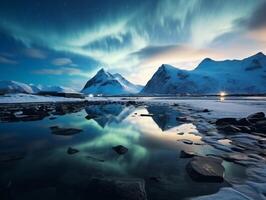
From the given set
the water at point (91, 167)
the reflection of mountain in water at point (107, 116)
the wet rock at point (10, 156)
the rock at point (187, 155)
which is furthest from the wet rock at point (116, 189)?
the reflection of mountain in water at point (107, 116)

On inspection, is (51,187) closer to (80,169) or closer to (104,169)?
(80,169)

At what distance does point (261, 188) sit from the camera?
5629 millimetres

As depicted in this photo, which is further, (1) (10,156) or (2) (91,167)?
(1) (10,156)

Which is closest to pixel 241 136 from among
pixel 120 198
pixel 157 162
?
pixel 157 162

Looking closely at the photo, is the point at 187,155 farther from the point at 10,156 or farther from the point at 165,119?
the point at 165,119

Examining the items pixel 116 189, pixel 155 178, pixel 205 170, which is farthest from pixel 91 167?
pixel 205 170

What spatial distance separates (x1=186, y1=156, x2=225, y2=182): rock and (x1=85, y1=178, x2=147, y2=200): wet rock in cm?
215

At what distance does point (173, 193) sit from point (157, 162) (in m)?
2.52

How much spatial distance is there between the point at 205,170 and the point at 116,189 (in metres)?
3.30

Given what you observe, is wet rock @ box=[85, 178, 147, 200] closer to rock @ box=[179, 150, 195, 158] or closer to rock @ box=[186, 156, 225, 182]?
rock @ box=[186, 156, 225, 182]

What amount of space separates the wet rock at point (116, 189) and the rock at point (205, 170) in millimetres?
2150

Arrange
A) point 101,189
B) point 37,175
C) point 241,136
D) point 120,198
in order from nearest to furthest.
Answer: point 120,198, point 101,189, point 37,175, point 241,136

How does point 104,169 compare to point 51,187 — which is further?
point 104,169

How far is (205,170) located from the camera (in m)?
6.63
